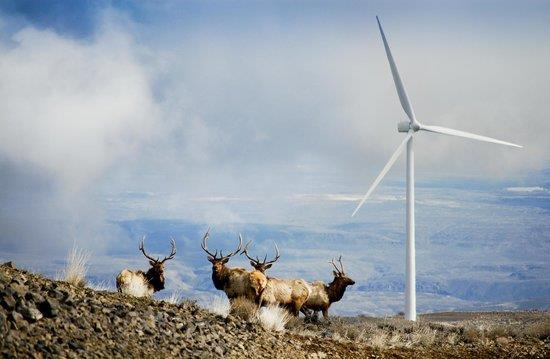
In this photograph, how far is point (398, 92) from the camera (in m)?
44.7

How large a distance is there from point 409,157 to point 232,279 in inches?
638

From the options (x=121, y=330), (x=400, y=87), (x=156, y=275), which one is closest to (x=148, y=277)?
(x=156, y=275)

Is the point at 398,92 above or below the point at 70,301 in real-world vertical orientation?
above

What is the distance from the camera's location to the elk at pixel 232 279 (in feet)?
100

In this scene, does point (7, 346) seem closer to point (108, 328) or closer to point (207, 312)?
point (108, 328)

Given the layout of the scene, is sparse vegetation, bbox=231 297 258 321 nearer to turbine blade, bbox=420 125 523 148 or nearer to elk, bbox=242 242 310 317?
elk, bbox=242 242 310 317

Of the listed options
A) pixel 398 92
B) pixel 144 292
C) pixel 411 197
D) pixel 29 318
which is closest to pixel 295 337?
pixel 144 292

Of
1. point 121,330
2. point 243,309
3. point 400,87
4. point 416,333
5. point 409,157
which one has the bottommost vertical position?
point 121,330

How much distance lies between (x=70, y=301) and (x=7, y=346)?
9.95ft

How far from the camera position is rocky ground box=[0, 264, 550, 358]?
1675 cm

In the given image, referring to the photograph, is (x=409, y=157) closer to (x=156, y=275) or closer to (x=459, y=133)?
(x=459, y=133)

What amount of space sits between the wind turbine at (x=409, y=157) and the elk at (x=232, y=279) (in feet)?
37.8

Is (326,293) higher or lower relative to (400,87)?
lower

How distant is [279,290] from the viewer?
1283 inches
